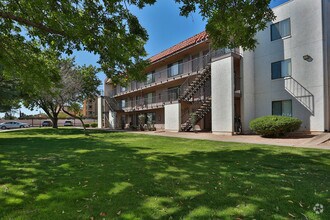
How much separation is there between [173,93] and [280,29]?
481 inches

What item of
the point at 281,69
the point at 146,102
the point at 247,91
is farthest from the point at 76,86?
the point at 281,69

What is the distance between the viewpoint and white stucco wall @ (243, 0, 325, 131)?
1572cm

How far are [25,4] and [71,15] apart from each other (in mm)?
1716

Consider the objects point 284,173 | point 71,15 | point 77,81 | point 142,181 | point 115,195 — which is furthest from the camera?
point 77,81

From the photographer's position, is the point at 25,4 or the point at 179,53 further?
the point at 179,53

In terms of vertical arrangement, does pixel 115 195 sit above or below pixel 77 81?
below

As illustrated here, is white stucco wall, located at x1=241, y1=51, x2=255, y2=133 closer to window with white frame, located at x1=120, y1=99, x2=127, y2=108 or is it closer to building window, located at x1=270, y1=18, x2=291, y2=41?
building window, located at x1=270, y1=18, x2=291, y2=41

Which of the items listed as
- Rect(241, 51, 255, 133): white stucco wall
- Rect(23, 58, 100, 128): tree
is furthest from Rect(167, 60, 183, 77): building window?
Rect(23, 58, 100, 128): tree

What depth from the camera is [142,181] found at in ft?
18.0

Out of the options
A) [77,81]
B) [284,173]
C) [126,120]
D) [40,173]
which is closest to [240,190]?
[284,173]

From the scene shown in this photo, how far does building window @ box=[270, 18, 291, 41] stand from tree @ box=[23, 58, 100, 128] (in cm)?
1876

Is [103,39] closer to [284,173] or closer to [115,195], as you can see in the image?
[115,195]

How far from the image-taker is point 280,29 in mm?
18078

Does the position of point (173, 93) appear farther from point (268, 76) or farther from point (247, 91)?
point (268, 76)
